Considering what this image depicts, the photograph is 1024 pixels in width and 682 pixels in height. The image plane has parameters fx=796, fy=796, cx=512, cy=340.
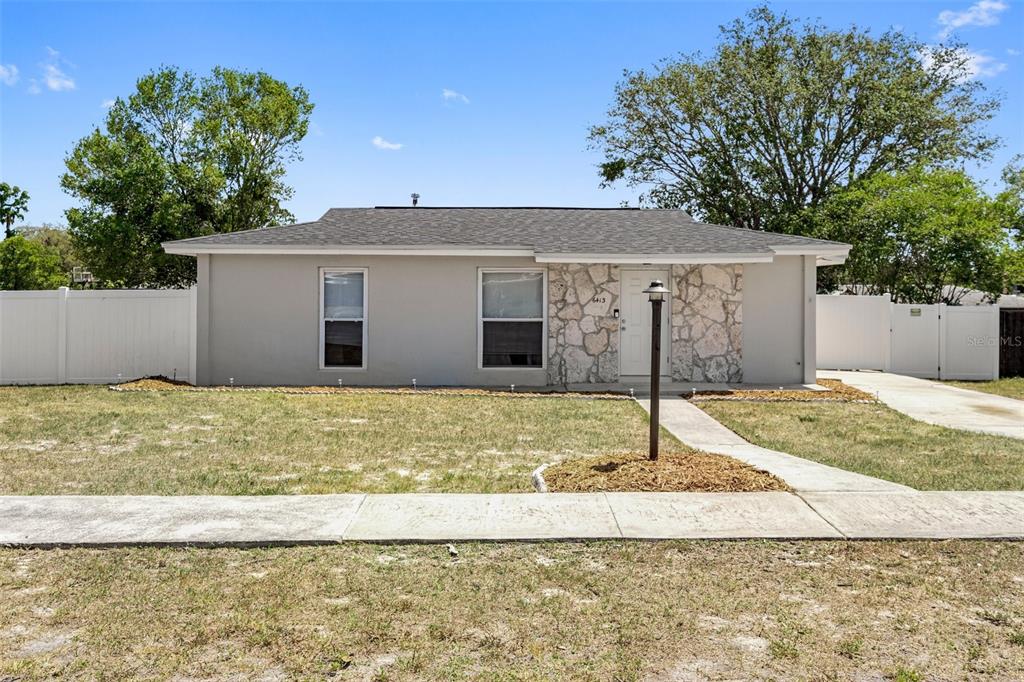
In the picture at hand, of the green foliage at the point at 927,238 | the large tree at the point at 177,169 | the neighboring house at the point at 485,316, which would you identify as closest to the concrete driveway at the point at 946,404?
the neighboring house at the point at 485,316

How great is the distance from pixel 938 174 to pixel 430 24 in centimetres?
1512

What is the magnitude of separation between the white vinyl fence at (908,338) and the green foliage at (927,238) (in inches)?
105

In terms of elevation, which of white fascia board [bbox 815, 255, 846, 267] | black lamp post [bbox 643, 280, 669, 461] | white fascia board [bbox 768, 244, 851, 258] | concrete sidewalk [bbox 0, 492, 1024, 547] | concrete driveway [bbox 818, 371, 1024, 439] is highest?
white fascia board [bbox 768, 244, 851, 258]

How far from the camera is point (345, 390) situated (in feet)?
45.2

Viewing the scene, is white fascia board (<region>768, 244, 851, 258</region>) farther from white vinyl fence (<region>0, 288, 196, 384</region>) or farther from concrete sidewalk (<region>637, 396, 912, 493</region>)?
white vinyl fence (<region>0, 288, 196, 384</region>)

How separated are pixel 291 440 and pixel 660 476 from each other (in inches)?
172

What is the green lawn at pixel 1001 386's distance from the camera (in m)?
15.5

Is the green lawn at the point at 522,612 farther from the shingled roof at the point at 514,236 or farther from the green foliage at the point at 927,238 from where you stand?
the green foliage at the point at 927,238

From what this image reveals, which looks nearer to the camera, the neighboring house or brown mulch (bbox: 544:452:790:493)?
brown mulch (bbox: 544:452:790:493)

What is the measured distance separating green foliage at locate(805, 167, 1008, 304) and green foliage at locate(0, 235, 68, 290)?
101 ft

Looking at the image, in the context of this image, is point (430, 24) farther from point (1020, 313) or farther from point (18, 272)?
point (18, 272)

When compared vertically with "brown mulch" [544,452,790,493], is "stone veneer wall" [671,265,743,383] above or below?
above

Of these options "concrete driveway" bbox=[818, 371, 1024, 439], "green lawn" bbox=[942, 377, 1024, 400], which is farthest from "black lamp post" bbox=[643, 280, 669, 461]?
"green lawn" bbox=[942, 377, 1024, 400]

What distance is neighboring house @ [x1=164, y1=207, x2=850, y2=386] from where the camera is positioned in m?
14.6
